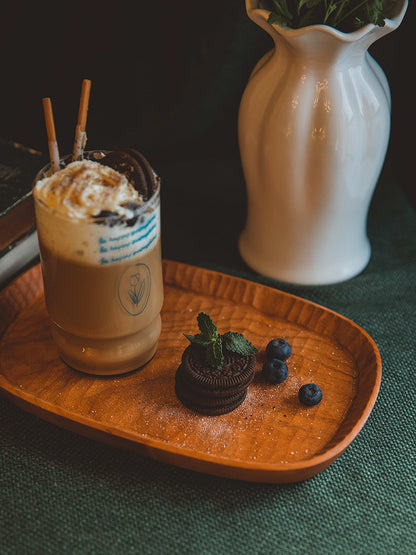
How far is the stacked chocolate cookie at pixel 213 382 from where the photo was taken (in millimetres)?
869

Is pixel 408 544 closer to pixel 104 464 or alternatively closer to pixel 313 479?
pixel 313 479

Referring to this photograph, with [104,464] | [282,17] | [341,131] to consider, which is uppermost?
[282,17]

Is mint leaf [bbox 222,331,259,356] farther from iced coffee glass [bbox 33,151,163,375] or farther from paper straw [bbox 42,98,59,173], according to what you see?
paper straw [bbox 42,98,59,173]

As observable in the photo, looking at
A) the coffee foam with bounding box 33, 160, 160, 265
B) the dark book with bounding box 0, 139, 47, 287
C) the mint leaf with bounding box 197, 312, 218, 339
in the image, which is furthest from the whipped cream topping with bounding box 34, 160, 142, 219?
the dark book with bounding box 0, 139, 47, 287

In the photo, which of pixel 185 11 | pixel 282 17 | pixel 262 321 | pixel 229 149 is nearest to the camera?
pixel 282 17

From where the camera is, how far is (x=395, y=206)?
144cm

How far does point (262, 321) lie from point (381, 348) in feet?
0.70

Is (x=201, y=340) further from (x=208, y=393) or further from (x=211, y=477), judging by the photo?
(x=211, y=477)

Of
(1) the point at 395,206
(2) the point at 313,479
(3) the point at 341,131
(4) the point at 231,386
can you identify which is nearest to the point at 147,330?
(4) the point at 231,386

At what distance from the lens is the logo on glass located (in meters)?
0.87

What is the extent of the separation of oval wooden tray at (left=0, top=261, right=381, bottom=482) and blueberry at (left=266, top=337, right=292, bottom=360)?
0.8 inches

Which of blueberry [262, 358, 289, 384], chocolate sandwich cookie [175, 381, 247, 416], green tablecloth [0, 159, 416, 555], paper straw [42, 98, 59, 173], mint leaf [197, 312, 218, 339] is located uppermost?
paper straw [42, 98, 59, 173]

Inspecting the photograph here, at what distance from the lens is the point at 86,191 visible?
2.66 ft

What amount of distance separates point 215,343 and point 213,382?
6 cm
